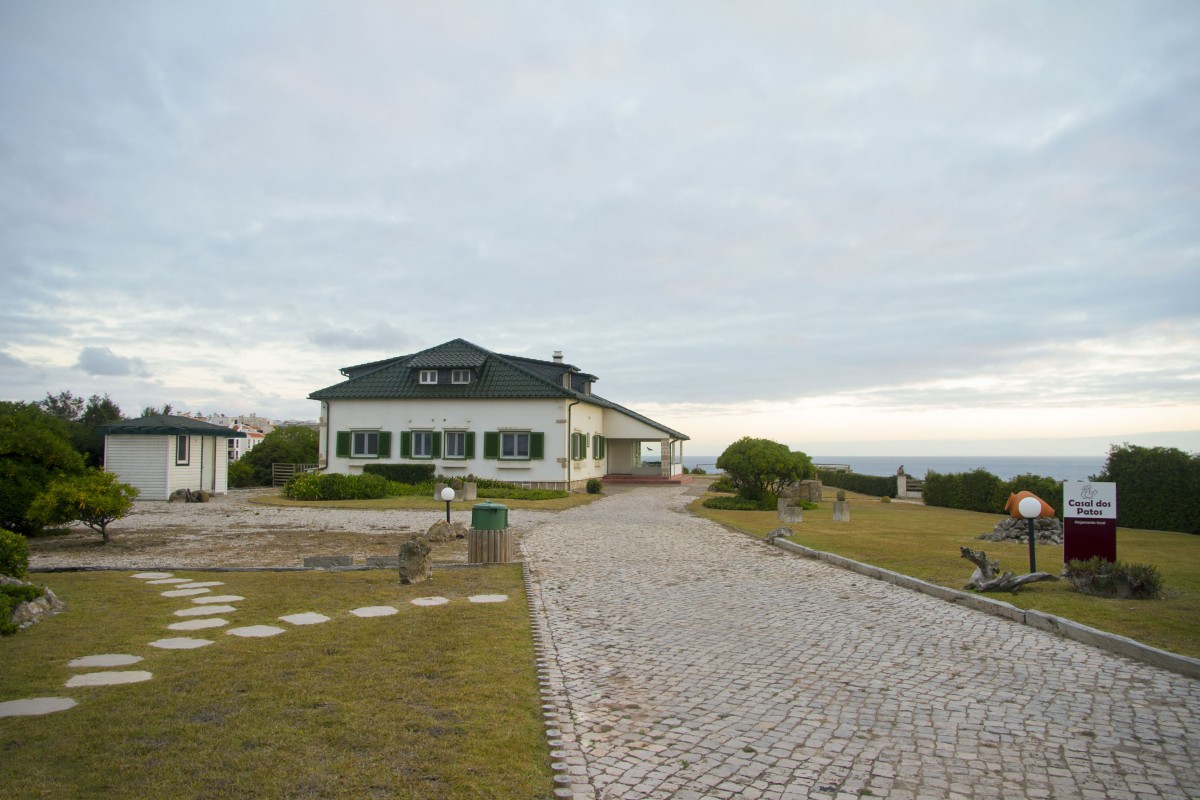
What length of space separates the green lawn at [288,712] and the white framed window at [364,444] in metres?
24.1

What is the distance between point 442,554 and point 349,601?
4.28 metres

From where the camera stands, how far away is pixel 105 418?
36812mm

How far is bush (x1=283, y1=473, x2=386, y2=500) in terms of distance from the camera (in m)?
24.5

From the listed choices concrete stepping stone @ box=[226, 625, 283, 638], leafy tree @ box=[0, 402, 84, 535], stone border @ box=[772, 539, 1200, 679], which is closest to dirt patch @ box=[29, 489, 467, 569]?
leafy tree @ box=[0, 402, 84, 535]

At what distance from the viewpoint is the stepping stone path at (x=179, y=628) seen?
4586 millimetres

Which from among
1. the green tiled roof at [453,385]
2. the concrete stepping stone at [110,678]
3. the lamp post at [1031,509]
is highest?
the green tiled roof at [453,385]

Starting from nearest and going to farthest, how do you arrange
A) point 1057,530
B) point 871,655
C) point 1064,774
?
1. point 1064,774
2. point 871,655
3. point 1057,530

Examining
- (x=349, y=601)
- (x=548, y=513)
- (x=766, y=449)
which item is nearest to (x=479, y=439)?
(x=548, y=513)

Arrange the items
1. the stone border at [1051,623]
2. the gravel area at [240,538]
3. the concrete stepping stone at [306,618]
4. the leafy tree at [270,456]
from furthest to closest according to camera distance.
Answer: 1. the leafy tree at [270,456]
2. the gravel area at [240,538]
3. the concrete stepping stone at [306,618]
4. the stone border at [1051,623]

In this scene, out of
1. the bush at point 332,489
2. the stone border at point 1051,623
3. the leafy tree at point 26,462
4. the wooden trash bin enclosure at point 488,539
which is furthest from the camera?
the bush at point 332,489

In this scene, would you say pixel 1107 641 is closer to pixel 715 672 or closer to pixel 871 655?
pixel 871 655

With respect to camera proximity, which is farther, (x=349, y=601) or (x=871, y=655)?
(x=349, y=601)

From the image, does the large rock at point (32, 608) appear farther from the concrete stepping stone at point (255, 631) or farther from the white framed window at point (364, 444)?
the white framed window at point (364, 444)

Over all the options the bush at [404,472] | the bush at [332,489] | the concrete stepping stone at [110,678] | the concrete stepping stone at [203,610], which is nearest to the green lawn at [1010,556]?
the concrete stepping stone at [110,678]
